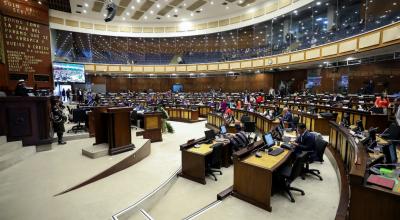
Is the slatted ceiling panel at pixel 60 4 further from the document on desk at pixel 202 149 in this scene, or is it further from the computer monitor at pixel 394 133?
the computer monitor at pixel 394 133

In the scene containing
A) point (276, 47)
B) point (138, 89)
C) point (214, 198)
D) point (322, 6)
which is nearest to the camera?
point (214, 198)

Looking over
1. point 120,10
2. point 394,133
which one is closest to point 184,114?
point 394,133

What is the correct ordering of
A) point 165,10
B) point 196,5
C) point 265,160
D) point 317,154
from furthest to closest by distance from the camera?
point 165,10 < point 196,5 < point 317,154 < point 265,160

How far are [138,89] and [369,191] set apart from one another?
25451 millimetres

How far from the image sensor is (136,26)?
23.5m

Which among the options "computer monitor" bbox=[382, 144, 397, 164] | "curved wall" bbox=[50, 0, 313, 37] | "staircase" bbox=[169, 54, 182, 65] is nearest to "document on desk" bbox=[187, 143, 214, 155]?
"computer monitor" bbox=[382, 144, 397, 164]

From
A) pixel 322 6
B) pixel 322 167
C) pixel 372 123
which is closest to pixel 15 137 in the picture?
pixel 322 167

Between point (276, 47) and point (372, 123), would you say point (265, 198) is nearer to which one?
point (372, 123)

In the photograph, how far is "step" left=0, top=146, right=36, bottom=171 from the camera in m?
4.45

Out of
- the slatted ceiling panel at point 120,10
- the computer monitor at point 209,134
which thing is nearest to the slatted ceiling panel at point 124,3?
the slatted ceiling panel at point 120,10

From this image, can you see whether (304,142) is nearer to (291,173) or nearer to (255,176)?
(291,173)

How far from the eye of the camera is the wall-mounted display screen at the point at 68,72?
1684cm

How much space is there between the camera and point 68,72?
57.3 feet

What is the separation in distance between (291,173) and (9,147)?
6433 millimetres
